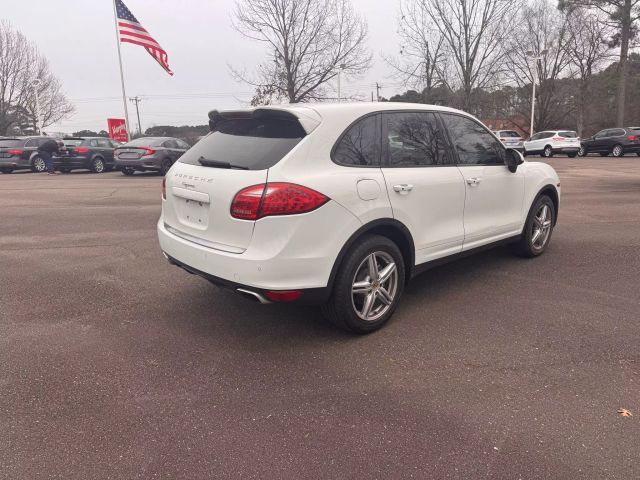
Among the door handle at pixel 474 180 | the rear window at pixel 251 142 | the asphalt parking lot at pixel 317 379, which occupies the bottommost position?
the asphalt parking lot at pixel 317 379

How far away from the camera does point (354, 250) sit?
3408mm

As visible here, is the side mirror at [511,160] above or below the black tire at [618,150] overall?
above

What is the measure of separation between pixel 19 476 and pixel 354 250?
226 centimetres

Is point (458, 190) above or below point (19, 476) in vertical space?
above

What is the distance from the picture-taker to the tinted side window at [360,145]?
3.41 meters

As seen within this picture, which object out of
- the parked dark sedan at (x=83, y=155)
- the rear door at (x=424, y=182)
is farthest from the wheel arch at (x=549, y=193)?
the parked dark sedan at (x=83, y=155)

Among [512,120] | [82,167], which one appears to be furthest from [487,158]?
[512,120]

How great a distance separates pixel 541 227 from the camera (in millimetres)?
5609

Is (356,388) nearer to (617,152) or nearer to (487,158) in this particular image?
(487,158)

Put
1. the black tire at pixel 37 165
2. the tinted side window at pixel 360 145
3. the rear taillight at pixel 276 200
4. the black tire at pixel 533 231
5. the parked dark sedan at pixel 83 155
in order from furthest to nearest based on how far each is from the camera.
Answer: the black tire at pixel 37 165 → the parked dark sedan at pixel 83 155 → the black tire at pixel 533 231 → the tinted side window at pixel 360 145 → the rear taillight at pixel 276 200

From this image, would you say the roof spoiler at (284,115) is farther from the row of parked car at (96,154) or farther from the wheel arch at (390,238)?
the row of parked car at (96,154)

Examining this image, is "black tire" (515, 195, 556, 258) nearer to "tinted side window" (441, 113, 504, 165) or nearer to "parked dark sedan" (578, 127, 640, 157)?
"tinted side window" (441, 113, 504, 165)

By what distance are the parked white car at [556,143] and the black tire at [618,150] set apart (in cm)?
186

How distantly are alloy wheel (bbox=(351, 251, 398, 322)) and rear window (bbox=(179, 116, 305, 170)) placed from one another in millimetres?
999
